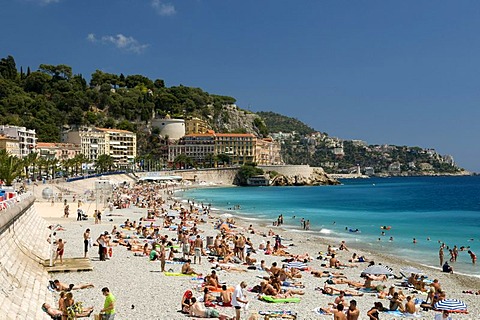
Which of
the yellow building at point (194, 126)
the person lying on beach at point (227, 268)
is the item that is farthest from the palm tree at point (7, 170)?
the yellow building at point (194, 126)

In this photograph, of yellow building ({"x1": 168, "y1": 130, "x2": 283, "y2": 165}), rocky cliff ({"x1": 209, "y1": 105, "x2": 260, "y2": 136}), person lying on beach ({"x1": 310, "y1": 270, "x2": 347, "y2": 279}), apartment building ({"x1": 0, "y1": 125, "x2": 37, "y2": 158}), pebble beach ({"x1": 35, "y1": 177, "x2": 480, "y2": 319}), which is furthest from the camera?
rocky cliff ({"x1": 209, "y1": 105, "x2": 260, "y2": 136})

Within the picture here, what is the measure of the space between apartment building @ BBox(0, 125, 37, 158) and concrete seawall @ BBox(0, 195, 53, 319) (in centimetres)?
6002

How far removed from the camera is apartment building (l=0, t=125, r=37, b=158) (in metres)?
69.8

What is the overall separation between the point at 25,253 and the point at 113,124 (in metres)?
105

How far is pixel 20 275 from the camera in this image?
10805mm

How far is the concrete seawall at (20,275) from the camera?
8617mm

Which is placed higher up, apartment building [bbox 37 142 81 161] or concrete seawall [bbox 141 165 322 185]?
apartment building [bbox 37 142 81 161]

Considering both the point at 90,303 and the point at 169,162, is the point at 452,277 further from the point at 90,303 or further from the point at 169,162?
the point at 169,162

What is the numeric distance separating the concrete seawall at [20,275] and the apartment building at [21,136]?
197 ft

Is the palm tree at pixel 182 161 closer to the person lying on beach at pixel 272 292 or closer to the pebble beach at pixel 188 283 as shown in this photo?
the pebble beach at pixel 188 283

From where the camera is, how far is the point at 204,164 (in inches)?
4469

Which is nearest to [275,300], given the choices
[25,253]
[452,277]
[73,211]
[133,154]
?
[25,253]

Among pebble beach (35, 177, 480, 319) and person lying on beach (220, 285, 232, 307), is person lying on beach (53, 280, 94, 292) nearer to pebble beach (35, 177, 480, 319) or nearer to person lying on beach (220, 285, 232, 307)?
pebble beach (35, 177, 480, 319)

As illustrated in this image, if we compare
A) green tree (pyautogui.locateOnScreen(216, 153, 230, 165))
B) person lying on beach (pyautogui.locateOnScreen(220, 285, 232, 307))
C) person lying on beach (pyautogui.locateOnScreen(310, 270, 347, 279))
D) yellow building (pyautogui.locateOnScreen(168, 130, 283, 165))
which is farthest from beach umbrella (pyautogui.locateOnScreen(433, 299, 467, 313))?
yellow building (pyautogui.locateOnScreen(168, 130, 283, 165))
